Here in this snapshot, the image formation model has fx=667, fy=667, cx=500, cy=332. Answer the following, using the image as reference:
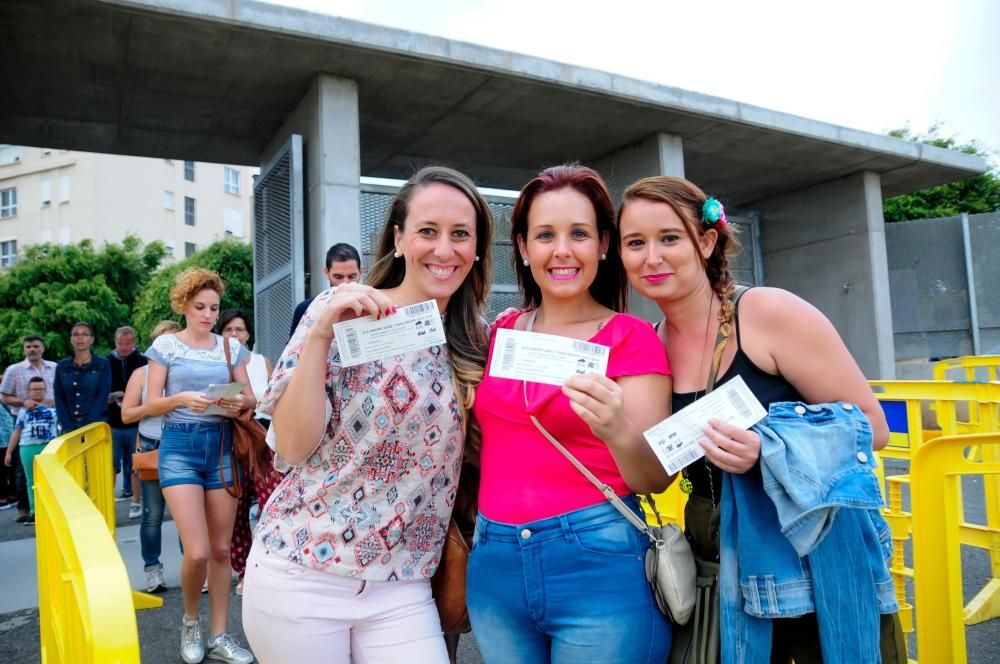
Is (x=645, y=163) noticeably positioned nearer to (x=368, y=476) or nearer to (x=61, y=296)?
(x=368, y=476)

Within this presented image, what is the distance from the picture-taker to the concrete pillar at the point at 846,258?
12234 millimetres

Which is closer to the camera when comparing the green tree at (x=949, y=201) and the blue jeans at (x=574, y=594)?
the blue jeans at (x=574, y=594)

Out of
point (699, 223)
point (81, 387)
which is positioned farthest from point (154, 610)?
point (699, 223)

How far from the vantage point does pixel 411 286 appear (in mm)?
1979

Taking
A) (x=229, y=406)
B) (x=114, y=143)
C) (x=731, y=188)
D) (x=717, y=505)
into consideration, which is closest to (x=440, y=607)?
(x=717, y=505)

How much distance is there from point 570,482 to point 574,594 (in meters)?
0.26

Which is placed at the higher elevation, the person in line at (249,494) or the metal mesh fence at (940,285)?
the metal mesh fence at (940,285)

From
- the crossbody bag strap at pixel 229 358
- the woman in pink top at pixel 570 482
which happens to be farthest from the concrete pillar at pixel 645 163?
the woman in pink top at pixel 570 482

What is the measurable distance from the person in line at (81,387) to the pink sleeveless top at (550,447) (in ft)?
21.3

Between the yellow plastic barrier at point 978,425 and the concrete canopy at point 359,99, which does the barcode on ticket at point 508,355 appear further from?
the concrete canopy at point 359,99

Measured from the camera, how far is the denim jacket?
1.50 m

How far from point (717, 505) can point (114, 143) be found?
33.4 ft

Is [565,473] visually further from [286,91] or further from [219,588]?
[286,91]

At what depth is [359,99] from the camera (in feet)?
27.3
